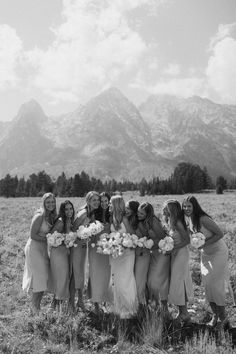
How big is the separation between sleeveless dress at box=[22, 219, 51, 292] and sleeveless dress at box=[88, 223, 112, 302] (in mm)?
1152

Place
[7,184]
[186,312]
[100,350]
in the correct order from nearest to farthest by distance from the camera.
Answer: [100,350]
[186,312]
[7,184]

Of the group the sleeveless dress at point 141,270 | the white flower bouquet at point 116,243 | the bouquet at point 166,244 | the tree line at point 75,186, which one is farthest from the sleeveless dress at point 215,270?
the tree line at point 75,186

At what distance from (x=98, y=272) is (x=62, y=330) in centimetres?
187

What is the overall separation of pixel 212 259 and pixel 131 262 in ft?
6.42

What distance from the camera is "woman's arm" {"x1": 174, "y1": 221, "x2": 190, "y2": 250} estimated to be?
329 inches

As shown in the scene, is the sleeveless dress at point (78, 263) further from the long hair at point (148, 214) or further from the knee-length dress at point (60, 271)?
the long hair at point (148, 214)

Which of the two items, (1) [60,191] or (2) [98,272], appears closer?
(2) [98,272]

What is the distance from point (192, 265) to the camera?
497 inches

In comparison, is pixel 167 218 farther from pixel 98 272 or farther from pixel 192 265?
pixel 192 265

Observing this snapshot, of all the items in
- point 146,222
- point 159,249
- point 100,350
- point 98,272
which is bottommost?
point 100,350

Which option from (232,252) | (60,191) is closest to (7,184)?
(60,191)

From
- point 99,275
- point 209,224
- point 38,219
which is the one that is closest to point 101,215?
Result: point 99,275

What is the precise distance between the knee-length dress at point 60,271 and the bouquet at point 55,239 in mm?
386

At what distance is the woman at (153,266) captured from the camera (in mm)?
8562
